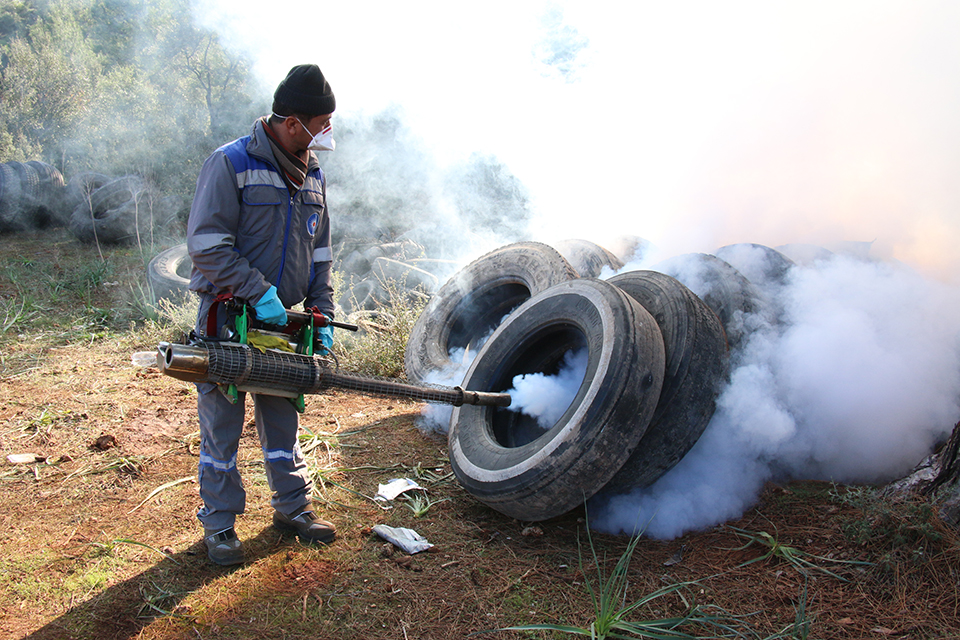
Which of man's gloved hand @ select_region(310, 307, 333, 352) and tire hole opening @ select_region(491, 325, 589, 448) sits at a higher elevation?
man's gloved hand @ select_region(310, 307, 333, 352)

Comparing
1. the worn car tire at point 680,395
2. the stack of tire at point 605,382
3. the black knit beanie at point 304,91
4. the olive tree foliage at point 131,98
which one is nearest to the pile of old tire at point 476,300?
the stack of tire at point 605,382

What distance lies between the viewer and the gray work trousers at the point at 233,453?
282 cm

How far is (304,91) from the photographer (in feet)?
9.05

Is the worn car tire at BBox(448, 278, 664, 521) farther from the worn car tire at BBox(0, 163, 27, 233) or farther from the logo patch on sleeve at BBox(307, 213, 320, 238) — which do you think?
the worn car tire at BBox(0, 163, 27, 233)

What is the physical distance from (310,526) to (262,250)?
136cm

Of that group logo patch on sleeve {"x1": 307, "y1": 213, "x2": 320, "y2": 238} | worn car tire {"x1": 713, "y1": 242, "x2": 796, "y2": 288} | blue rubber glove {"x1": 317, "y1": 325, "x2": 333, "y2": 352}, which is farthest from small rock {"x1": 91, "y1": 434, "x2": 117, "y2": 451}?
worn car tire {"x1": 713, "y1": 242, "x2": 796, "y2": 288}

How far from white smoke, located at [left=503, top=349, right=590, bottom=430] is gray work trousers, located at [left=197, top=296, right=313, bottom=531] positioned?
4.15 feet

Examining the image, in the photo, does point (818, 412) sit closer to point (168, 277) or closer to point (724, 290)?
point (724, 290)

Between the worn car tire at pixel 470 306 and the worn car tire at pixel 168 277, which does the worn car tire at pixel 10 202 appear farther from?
the worn car tire at pixel 470 306

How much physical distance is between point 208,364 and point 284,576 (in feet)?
3.35

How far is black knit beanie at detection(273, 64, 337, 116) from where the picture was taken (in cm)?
275

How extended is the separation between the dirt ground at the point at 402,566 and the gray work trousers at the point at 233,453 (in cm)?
21

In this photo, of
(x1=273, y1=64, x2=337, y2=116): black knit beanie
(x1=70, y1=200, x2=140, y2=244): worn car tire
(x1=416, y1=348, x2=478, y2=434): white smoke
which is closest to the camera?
(x1=273, y1=64, x2=337, y2=116): black knit beanie

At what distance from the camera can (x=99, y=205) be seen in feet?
34.4
